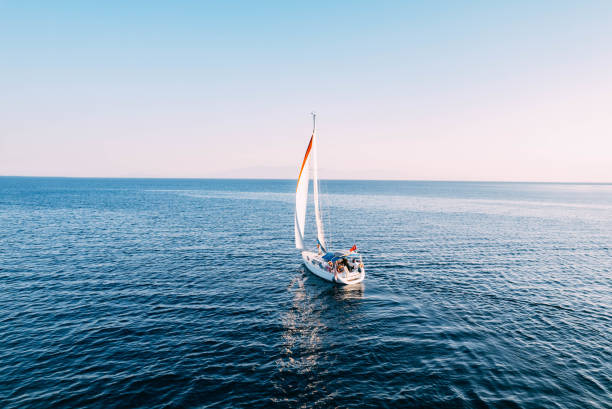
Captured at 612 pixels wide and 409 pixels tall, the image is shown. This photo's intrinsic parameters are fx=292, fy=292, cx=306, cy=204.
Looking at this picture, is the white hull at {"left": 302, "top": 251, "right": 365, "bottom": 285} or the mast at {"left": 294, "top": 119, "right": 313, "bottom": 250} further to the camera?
the mast at {"left": 294, "top": 119, "right": 313, "bottom": 250}

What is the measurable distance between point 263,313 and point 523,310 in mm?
25644

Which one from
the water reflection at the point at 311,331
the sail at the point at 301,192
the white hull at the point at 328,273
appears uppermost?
the sail at the point at 301,192

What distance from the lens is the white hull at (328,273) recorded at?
3544 centimetres

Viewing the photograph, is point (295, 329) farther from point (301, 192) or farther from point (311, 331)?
point (301, 192)

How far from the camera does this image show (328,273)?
120ft

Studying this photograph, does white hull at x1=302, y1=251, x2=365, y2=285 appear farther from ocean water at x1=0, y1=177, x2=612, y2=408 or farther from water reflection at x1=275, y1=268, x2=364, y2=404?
ocean water at x1=0, y1=177, x2=612, y2=408

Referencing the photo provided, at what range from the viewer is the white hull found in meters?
35.4

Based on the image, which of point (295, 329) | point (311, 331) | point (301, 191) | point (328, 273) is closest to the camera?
point (311, 331)

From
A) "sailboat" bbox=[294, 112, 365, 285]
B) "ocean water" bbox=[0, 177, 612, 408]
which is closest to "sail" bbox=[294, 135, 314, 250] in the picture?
"sailboat" bbox=[294, 112, 365, 285]

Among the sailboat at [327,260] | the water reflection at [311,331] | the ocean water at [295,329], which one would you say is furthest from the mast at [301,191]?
the water reflection at [311,331]

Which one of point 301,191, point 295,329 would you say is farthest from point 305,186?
point 295,329

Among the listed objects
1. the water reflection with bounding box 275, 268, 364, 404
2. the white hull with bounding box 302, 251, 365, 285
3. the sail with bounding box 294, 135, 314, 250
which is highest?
the sail with bounding box 294, 135, 314, 250

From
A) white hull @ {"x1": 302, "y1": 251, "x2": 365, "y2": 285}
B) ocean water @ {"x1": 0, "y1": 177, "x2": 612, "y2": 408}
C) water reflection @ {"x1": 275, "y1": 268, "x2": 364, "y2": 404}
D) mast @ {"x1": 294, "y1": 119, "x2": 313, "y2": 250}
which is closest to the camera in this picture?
ocean water @ {"x1": 0, "y1": 177, "x2": 612, "y2": 408}

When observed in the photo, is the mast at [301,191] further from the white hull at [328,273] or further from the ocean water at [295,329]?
the ocean water at [295,329]
